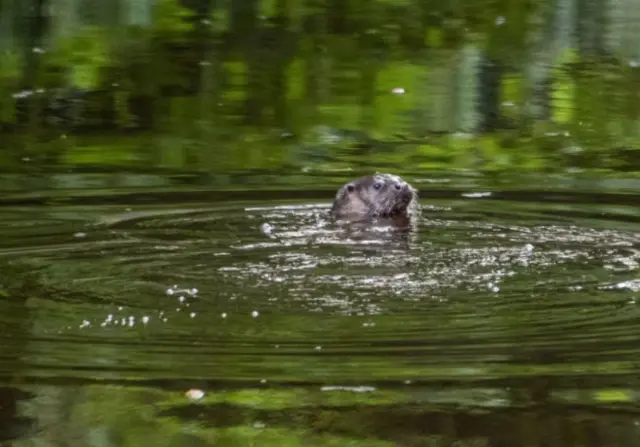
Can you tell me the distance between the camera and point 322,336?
587 cm

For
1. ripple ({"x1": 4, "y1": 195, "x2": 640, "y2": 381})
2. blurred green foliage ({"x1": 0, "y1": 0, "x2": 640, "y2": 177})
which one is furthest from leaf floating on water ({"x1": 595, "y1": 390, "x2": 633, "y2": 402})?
blurred green foliage ({"x1": 0, "y1": 0, "x2": 640, "y2": 177})

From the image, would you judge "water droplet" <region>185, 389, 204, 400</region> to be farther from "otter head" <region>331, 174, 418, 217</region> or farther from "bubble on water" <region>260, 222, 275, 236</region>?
"otter head" <region>331, 174, 418, 217</region>

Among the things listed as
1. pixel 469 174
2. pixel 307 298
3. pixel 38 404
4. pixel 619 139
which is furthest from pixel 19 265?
pixel 619 139

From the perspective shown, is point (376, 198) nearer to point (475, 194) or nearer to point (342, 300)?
point (475, 194)

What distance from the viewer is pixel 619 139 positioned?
12.3 metres

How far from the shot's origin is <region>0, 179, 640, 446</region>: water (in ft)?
16.4

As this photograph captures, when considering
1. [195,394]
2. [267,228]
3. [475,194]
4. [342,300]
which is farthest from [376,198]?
[195,394]

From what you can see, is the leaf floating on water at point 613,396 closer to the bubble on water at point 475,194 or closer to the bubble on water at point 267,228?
the bubble on water at point 267,228

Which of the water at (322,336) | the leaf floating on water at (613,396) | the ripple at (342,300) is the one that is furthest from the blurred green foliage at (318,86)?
the leaf floating on water at (613,396)

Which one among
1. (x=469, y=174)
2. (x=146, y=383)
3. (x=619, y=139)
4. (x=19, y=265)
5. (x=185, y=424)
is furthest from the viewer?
(x=619, y=139)

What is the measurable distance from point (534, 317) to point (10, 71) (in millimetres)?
10215

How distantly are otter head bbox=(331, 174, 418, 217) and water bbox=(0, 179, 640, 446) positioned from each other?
2.83 feet

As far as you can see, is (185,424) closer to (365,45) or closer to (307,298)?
(307,298)

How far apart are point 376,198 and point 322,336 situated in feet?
11.7
